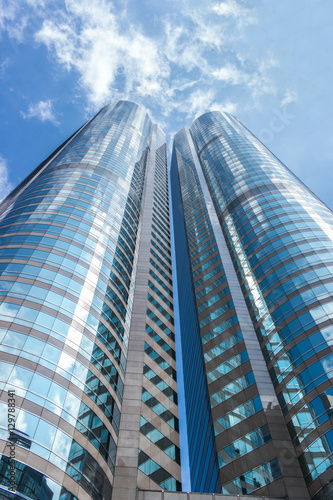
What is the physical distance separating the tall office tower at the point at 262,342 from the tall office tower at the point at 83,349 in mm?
6437

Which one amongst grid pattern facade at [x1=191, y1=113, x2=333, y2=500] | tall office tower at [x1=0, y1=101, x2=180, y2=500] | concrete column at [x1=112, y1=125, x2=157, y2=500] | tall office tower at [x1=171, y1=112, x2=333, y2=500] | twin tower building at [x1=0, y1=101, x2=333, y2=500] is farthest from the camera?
tall office tower at [x1=171, y1=112, x2=333, y2=500]

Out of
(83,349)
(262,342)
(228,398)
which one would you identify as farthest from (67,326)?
(262,342)

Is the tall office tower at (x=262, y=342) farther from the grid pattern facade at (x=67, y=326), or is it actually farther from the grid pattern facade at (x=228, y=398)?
the grid pattern facade at (x=67, y=326)

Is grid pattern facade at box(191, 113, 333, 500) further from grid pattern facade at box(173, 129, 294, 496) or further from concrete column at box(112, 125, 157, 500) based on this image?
concrete column at box(112, 125, 157, 500)

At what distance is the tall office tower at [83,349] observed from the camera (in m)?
23.2

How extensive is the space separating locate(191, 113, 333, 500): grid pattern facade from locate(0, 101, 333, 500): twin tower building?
0.19m

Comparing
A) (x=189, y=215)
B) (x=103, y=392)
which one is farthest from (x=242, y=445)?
(x=189, y=215)

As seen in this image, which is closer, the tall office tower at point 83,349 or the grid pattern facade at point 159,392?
the tall office tower at point 83,349

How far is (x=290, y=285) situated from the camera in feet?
140

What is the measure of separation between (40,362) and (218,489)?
2254 cm

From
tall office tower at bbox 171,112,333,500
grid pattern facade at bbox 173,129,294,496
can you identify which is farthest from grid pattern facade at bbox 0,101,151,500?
tall office tower at bbox 171,112,333,500

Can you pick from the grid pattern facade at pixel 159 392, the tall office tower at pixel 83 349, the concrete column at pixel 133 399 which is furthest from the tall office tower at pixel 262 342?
the concrete column at pixel 133 399

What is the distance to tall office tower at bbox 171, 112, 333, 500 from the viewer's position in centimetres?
3141

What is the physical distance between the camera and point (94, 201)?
172ft
